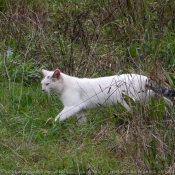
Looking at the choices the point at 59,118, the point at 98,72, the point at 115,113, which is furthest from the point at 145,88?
the point at 98,72

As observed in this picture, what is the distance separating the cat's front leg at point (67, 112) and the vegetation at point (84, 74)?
65 mm

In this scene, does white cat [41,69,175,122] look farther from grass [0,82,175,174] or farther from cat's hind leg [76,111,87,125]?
grass [0,82,175,174]

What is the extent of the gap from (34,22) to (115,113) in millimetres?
2705

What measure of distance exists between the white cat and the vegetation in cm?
10

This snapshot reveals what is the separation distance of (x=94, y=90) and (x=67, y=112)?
1.21 feet

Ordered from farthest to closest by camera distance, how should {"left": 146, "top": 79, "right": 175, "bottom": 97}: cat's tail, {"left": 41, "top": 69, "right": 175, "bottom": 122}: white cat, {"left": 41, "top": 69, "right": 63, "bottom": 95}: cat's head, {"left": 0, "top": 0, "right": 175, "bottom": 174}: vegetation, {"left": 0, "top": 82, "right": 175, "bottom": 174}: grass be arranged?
{"left": 41, "top": 69, "right": 63, "bottom": 95}: cat's head < {"left": 41, "top": 69, "right": 175, "bottom": 122}: white cat < {"left": 146, "top": 79, "right": 175, "bottom": 97}: cat's tail < {"left": 0, "top": 0, "right": 175, "bottom": 174}: vegetation < {"left": 0, "top": 82, "right": 175, "bottom": 174}: grass

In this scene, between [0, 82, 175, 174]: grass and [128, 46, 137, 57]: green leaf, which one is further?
[128, 46, 137, 57]: green leaf

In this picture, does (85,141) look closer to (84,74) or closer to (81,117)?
(81,117)

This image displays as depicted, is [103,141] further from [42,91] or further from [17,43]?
[17,43]

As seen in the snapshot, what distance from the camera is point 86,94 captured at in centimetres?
648

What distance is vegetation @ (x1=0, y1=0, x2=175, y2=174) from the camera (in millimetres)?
5129

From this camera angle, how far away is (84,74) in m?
7.28

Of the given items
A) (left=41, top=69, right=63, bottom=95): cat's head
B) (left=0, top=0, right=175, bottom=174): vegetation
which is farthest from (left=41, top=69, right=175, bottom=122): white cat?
(left=0, top=0, right=175, bottom=174): vegetation

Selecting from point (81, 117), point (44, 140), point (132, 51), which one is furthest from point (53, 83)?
point (132, 51)
